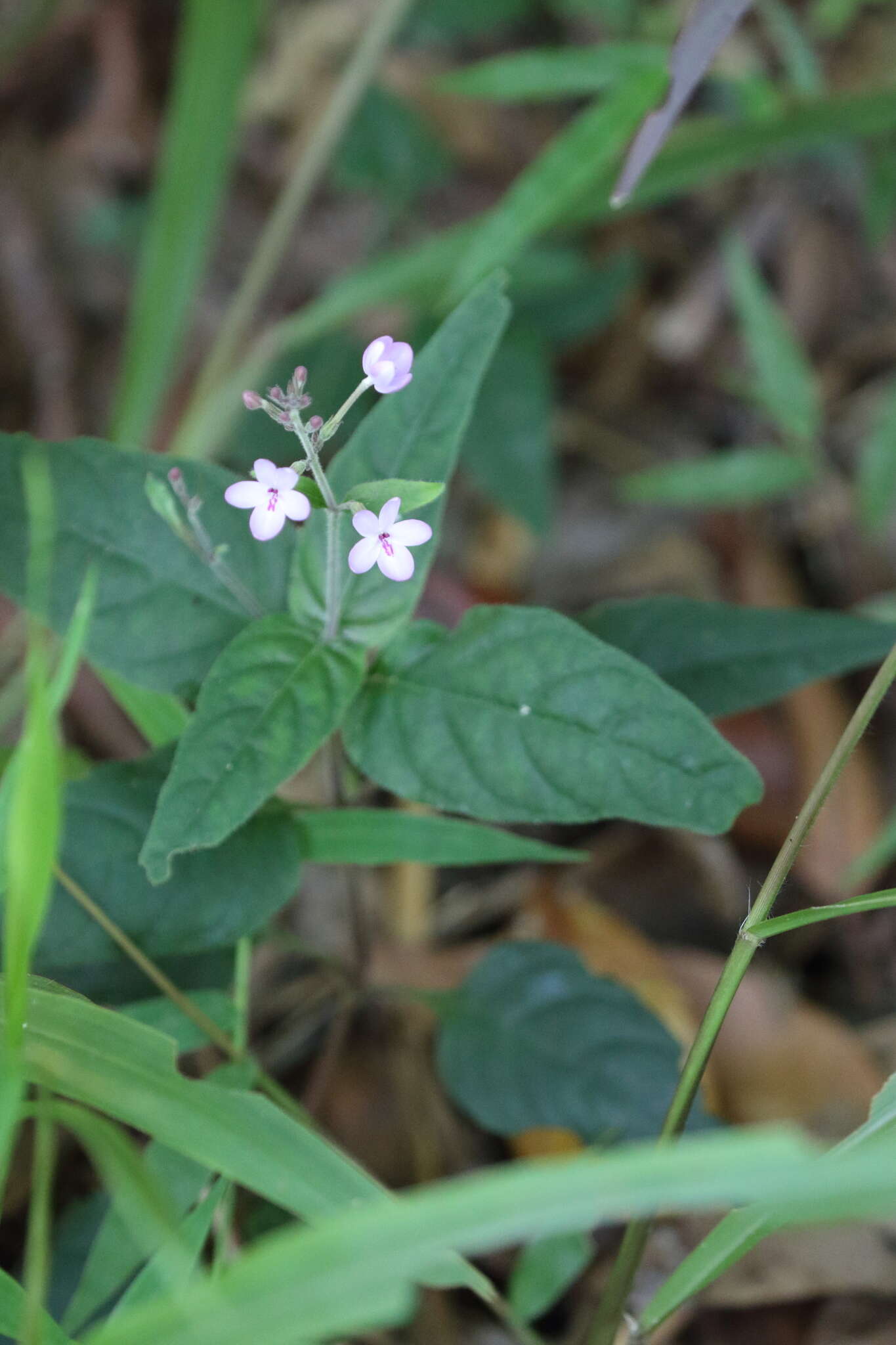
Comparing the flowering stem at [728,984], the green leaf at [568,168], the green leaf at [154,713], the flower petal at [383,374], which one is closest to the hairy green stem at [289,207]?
the green leaf at [568,168]

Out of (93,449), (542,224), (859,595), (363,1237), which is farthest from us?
(859,595)

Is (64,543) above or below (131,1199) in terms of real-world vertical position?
above

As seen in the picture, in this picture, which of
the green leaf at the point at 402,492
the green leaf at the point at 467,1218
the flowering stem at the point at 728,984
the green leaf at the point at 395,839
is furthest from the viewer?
the green leaf at the point at 395,839

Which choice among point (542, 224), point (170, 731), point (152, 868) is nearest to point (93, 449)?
point (170, 731)

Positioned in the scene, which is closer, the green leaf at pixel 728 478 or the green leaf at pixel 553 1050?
the green leaf at pixel 553 1050

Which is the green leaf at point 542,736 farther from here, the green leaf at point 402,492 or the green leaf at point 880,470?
the green leaf at point 880,470

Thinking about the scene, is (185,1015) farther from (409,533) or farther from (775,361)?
(775,361)

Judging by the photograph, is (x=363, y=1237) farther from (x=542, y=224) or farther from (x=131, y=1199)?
(x=542, y=224)
